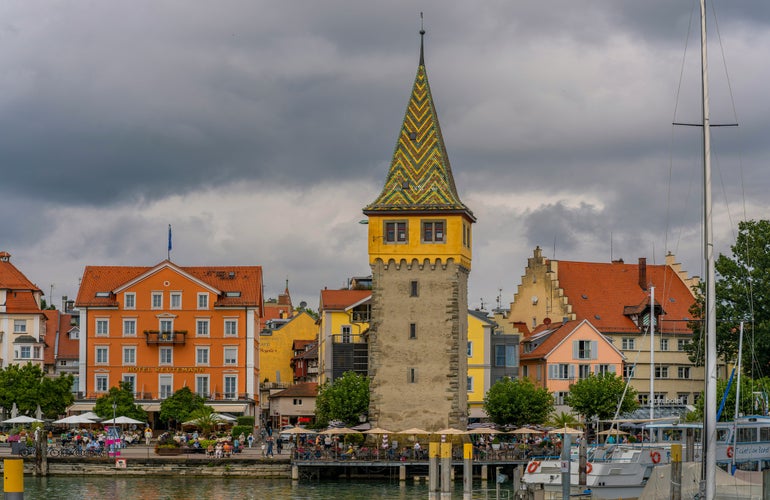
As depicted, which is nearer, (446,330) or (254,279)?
(446,330)

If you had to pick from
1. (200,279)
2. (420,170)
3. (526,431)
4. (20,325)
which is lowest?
(526,431)

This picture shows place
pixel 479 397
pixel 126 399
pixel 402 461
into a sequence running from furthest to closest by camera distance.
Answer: pixel 479 397 < pixel 126 399 < pixel 402 461

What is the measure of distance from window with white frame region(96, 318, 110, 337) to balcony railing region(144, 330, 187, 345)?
3031 mm

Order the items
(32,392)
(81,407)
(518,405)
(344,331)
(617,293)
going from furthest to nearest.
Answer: (617,293), (344,331), (81,407), (32,392), (518,405)

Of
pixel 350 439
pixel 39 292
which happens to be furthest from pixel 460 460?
pixel 39 292

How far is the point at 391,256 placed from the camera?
7731 centimetres

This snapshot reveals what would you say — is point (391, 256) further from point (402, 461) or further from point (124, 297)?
point (124, 297)

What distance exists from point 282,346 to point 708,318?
111 m

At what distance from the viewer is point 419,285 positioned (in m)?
77.1

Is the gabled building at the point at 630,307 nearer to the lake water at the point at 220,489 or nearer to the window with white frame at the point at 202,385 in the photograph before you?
the window with white frame at the point at 202,385

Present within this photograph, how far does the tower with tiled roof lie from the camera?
7625cm

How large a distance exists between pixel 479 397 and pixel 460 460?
23.6 meters

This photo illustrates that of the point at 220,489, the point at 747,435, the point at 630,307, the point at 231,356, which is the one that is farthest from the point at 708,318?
the point at 231,356

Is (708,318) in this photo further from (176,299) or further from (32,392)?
(176,299)
